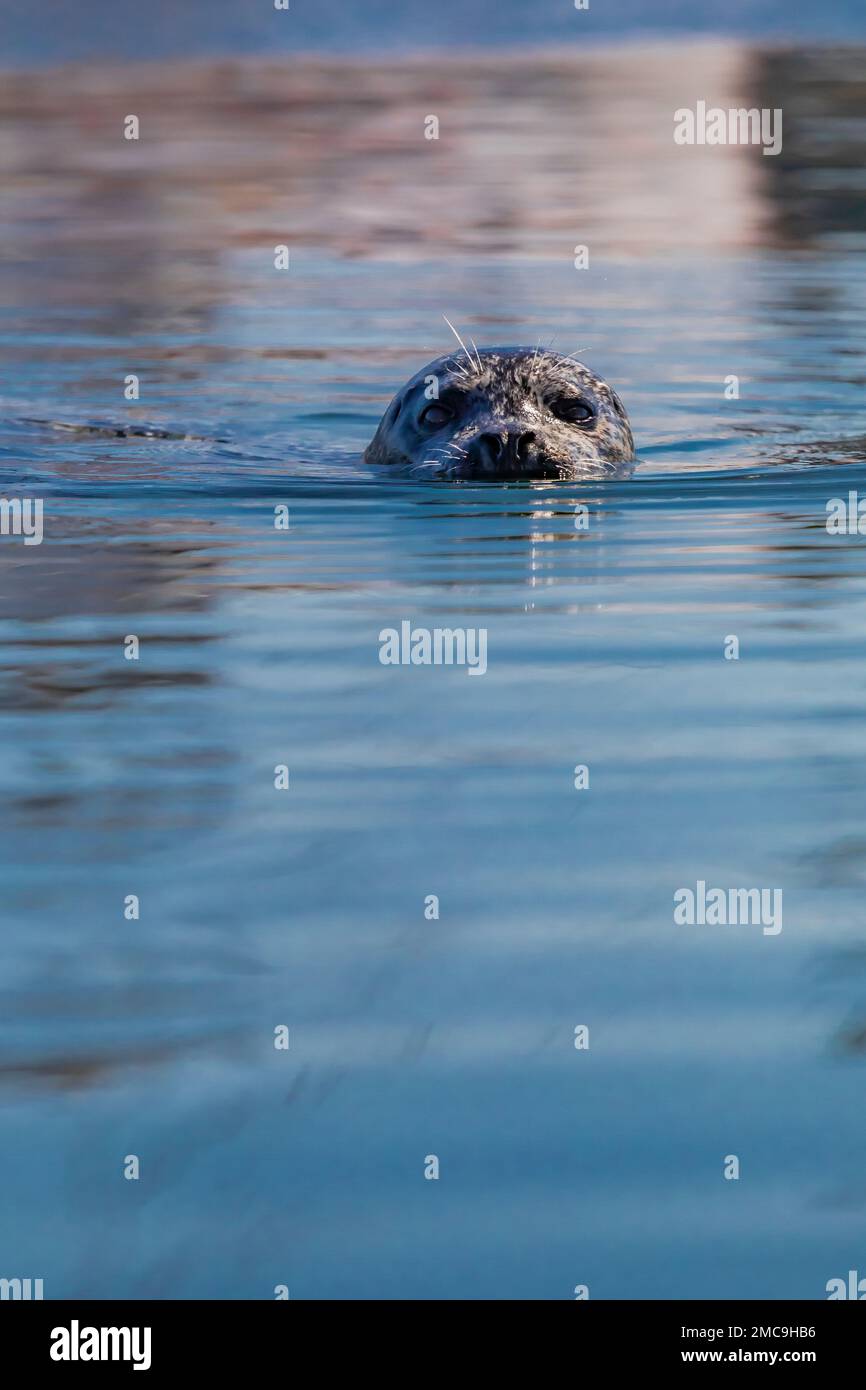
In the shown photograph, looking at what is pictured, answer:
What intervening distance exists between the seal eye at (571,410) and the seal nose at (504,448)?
A: 980 mm

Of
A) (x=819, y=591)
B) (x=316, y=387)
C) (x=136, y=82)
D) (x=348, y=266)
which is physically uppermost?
(x=136, y=82)

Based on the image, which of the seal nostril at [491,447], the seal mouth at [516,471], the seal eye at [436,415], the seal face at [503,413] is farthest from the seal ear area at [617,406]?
the seal nostril at [491,447]

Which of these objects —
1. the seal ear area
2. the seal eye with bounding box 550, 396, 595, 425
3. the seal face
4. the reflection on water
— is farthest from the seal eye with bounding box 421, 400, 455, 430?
the seal ear area

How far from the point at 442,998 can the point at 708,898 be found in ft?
2.09

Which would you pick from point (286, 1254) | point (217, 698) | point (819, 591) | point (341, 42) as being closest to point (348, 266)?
point (819, 591)

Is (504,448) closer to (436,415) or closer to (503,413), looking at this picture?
(503,413)

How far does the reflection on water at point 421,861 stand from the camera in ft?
11.8

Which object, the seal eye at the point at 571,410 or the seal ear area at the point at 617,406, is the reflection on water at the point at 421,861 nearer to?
the seal ear area at the point at 617,406

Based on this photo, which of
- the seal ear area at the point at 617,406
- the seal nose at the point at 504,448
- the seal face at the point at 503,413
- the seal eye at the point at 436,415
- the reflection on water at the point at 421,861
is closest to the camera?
the reflection on water at the point at 421,861

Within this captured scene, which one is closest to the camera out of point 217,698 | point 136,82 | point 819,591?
point 217,698

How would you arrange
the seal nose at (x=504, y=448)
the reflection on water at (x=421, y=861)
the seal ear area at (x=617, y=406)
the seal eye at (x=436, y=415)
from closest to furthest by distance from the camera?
1. the reflection on water at (x=421, y=861)
2. the seal nose at (x=504, y=448)
3. the seal eye at (x=436, y=415)
4. the seal ear area at (x=617, y=406)

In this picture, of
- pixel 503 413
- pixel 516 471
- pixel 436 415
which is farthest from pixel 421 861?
pixel 436 415

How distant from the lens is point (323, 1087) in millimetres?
3969

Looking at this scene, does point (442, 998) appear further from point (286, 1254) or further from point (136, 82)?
point (136, 82)
